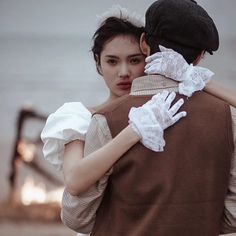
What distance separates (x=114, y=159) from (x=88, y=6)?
23.2 m

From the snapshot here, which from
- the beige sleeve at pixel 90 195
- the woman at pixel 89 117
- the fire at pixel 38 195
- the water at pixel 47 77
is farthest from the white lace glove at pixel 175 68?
the water at pixel 47 77

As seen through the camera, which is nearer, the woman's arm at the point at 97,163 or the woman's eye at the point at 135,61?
the woman's arm at the point at 97,163

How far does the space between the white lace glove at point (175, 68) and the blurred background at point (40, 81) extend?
2.03 feet

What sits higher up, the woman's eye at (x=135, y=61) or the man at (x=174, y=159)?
the woman's eye at (x=135, y=61)

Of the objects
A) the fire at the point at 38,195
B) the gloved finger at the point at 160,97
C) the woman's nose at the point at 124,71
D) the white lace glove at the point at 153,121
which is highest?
the woman's nose at the point at 124,71

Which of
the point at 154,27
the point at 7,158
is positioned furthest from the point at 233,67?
the point at 154,27

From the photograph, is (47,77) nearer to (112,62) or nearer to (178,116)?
(112,62)

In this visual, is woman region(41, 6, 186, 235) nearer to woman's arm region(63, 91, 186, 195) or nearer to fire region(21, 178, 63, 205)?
woman's arm region(63, 91, 186, 195)

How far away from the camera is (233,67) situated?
682 inches

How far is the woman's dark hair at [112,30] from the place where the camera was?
2.60 meters

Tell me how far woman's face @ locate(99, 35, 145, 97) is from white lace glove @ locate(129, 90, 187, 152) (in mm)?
391

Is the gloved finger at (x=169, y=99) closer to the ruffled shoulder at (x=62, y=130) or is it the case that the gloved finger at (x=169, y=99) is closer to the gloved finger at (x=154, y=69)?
the gloved finger at (x=154, y=69)

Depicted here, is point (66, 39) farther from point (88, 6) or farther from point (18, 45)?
point (88, 6)

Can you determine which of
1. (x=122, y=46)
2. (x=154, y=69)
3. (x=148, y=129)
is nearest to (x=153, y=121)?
(x=148, y=129)
